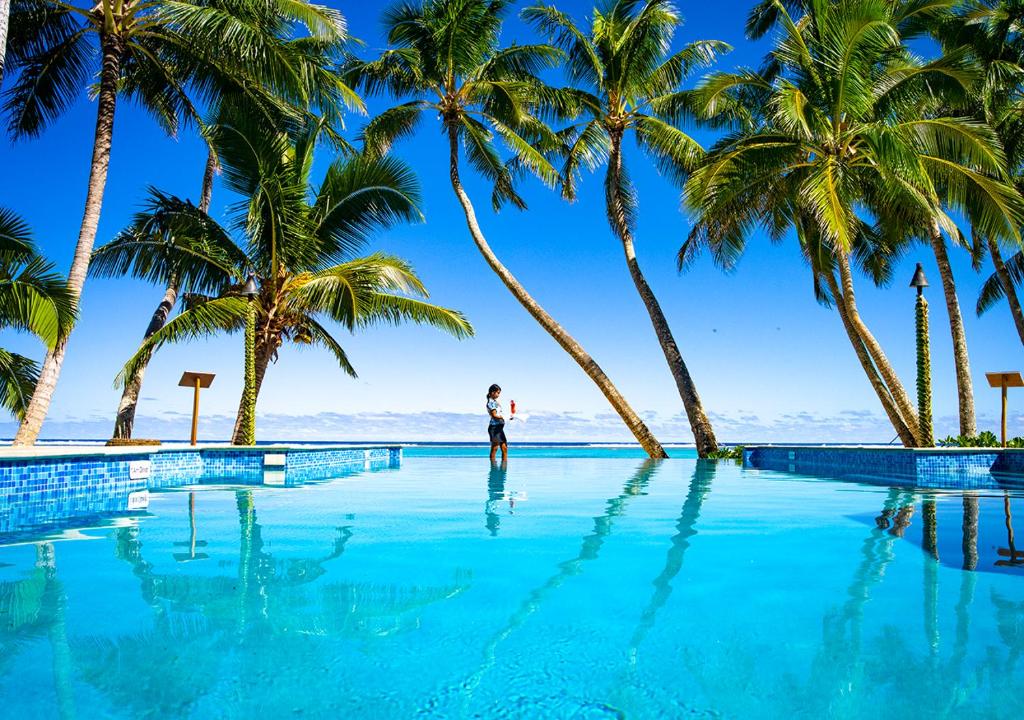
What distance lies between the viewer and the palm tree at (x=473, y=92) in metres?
16.6

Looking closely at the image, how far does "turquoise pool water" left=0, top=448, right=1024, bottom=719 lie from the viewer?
204cm

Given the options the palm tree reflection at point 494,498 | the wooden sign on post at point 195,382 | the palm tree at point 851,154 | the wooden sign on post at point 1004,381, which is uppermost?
the palm tree at point 851,154

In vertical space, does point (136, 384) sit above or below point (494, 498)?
above

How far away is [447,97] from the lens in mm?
17172

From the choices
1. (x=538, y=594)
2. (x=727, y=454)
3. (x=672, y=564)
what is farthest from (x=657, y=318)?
(x=538, y=594)

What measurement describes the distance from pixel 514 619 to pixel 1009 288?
18773 millimetres

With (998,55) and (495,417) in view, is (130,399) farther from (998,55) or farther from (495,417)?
(998,55)

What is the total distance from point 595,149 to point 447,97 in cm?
399

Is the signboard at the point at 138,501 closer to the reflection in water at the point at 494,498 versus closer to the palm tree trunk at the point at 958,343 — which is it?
the reflection in water at the point at 494,498

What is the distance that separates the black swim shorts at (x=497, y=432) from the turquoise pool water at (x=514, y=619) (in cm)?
779

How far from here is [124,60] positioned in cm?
1331

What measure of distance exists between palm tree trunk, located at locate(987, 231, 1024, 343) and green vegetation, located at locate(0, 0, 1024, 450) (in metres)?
0.07

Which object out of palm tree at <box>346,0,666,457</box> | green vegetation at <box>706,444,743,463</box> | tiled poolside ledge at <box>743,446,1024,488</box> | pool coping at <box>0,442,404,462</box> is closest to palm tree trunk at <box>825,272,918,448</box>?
green vegetation at <box>706,444,743,463</box>

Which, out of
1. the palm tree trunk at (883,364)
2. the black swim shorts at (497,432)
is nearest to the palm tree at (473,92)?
the black swim shorts at (497,432)
